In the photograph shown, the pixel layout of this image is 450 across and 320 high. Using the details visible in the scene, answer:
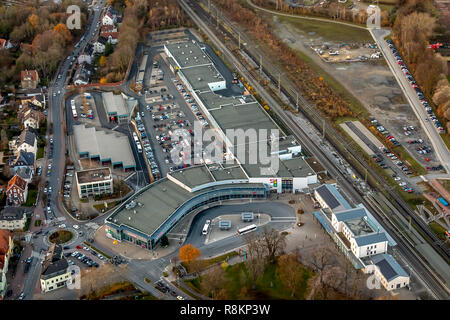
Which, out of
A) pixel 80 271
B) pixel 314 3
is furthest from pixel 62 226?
pixel 314 3

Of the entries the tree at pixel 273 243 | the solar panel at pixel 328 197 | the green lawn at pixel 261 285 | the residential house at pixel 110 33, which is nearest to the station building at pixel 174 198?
the solar panel at pixel 328 197

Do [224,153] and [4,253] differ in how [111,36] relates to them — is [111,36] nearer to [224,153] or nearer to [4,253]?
[224,153]

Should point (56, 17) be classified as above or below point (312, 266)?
above

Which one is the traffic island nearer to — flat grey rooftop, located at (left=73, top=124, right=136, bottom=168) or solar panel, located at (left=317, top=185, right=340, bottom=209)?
flat grey rooftop, located at (left=73, top=124, right=136, bottom=168)

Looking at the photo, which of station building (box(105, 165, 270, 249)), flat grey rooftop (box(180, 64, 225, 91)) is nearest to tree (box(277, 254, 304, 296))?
station building (box(105, 165, 270, 249))

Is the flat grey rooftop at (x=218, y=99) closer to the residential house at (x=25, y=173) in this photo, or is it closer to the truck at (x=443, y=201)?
the residential house at (x=25, y=173)

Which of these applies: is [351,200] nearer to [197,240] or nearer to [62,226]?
[197,240]
